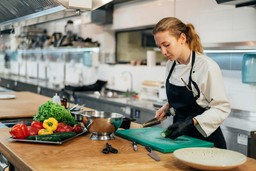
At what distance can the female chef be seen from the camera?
2342 millimetres

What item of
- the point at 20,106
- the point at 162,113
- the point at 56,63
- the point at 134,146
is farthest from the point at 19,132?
the point at 56,63

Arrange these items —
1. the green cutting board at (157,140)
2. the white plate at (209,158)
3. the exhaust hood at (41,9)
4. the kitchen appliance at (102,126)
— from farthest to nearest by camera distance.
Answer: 1. the exhaust hood at (41,9)
2. the kitchen appliance at (102,126)
3. the green cutting board at (157,140)
4. the white plate at (209,158)

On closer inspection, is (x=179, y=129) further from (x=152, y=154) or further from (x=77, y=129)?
(x=77, y=129)

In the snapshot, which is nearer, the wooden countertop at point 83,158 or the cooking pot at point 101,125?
the wooden countertop at point 83,158

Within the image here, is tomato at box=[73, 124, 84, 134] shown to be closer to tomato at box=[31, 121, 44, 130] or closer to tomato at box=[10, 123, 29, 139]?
tomato at box=[31, 121, 44, 130]

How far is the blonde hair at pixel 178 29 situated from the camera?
2440 millimetres

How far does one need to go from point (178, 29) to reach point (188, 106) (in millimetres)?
556

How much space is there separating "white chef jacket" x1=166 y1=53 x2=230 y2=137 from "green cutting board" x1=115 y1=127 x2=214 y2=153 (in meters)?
0.13

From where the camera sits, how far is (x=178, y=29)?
249 cm

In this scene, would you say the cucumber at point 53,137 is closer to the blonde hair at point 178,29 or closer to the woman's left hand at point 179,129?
the woman's left hand at point 179,129

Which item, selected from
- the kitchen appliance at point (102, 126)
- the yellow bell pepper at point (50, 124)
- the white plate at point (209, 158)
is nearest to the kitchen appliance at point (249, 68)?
the kitchen appliance at point (102, 126)

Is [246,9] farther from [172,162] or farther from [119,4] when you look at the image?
[119,4]

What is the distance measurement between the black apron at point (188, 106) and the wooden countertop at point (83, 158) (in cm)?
62

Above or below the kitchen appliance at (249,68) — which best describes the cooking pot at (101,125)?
below
